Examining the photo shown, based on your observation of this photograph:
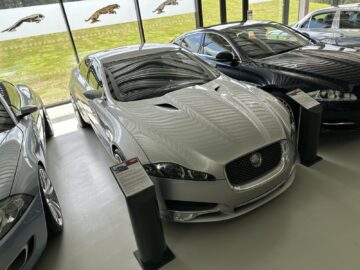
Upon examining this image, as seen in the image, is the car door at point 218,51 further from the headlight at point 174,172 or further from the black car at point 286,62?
the headlight at point 174,172

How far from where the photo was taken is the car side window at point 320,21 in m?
5.09

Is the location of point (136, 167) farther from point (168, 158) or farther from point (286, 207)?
point (286, 207)

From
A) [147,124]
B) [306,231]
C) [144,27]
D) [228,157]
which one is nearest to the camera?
[228,157]

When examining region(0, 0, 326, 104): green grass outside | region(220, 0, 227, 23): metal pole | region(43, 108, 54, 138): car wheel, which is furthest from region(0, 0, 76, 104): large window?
region(220, 0, 227, 23): metal pole

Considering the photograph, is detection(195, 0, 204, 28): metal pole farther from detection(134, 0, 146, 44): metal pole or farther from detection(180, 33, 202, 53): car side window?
detection(180, 33, 202, 53): car side window

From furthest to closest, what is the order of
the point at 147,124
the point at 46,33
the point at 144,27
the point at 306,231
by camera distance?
the point at 144,27 → the point at 46,33 → the point at 147,124 → the point at 306,231

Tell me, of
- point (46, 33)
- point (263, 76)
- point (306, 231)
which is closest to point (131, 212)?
point (306, 231)

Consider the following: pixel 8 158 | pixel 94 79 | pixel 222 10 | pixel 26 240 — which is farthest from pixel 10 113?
pixel 222 10

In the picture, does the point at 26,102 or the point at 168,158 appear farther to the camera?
the point at 26,102

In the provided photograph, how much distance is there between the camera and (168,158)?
5.93 ft

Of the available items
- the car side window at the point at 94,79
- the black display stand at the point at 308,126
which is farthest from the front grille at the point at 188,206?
the car side window at the point at 94,79

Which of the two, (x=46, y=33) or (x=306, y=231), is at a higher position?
(x=46, y=33)

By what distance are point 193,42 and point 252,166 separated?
2.72m

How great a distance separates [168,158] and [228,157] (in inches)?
15.0
